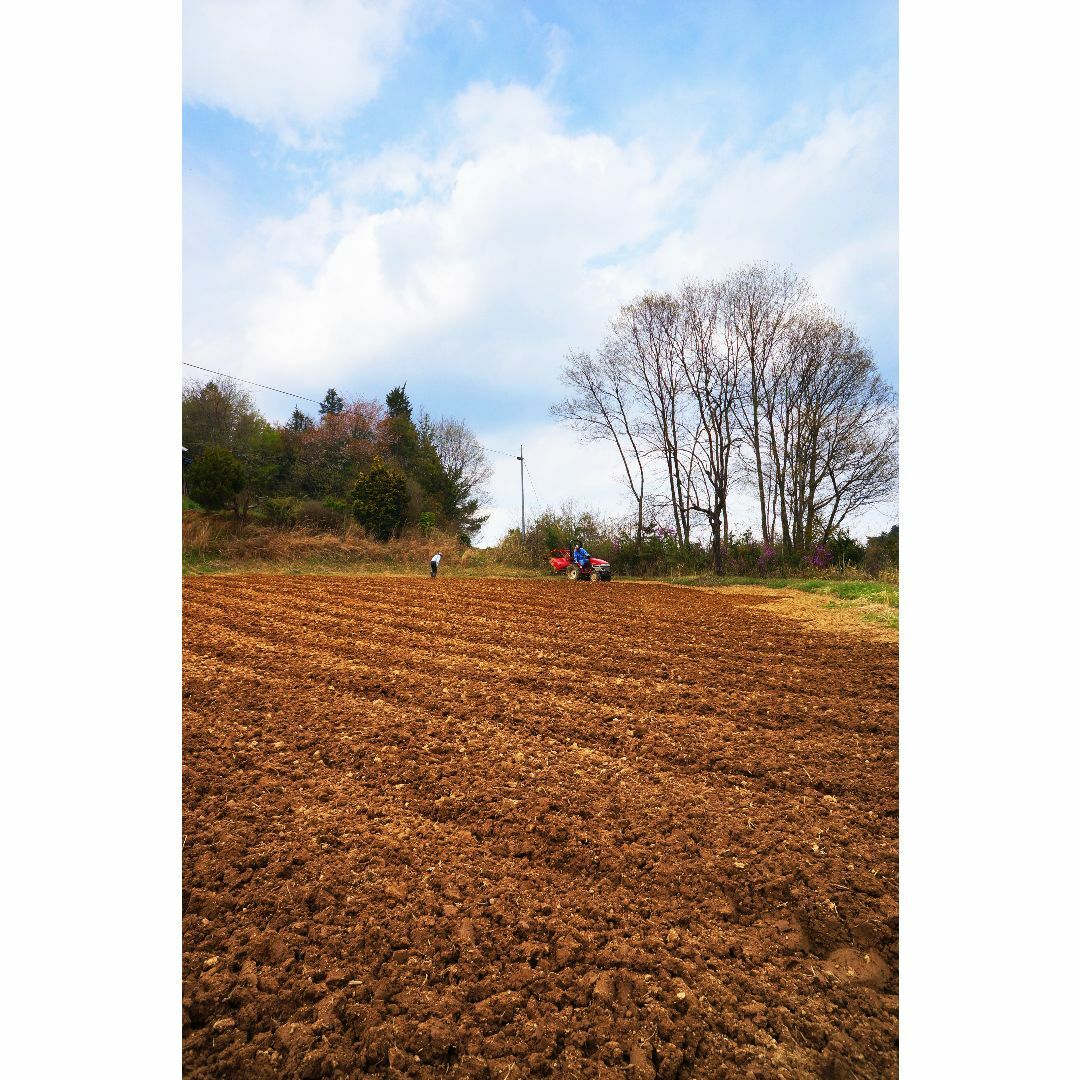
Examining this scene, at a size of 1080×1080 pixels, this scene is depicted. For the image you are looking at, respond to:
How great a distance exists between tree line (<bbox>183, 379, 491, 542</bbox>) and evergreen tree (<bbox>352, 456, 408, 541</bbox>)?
2 cm

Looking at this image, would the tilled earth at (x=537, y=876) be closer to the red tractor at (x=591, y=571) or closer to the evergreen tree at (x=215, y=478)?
the red tractor at (x=591, y=571)

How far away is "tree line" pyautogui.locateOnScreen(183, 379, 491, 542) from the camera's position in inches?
411

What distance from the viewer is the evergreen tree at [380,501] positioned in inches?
472

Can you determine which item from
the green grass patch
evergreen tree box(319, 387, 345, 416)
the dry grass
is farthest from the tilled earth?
evergreen tree box(319, 387, 345, 416)

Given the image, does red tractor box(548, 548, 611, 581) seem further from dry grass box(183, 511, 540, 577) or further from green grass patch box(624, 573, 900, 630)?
dry grass box(183, 511, 540, 577)

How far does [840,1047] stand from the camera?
793 mm

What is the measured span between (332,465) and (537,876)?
12.5 m

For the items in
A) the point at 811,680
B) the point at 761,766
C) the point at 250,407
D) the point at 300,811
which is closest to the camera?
the point at 300,811

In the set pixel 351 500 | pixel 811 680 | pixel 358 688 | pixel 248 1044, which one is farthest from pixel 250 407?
pixel 248 1044

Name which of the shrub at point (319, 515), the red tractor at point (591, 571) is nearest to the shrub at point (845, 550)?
the red tractor at point (591, 571)
